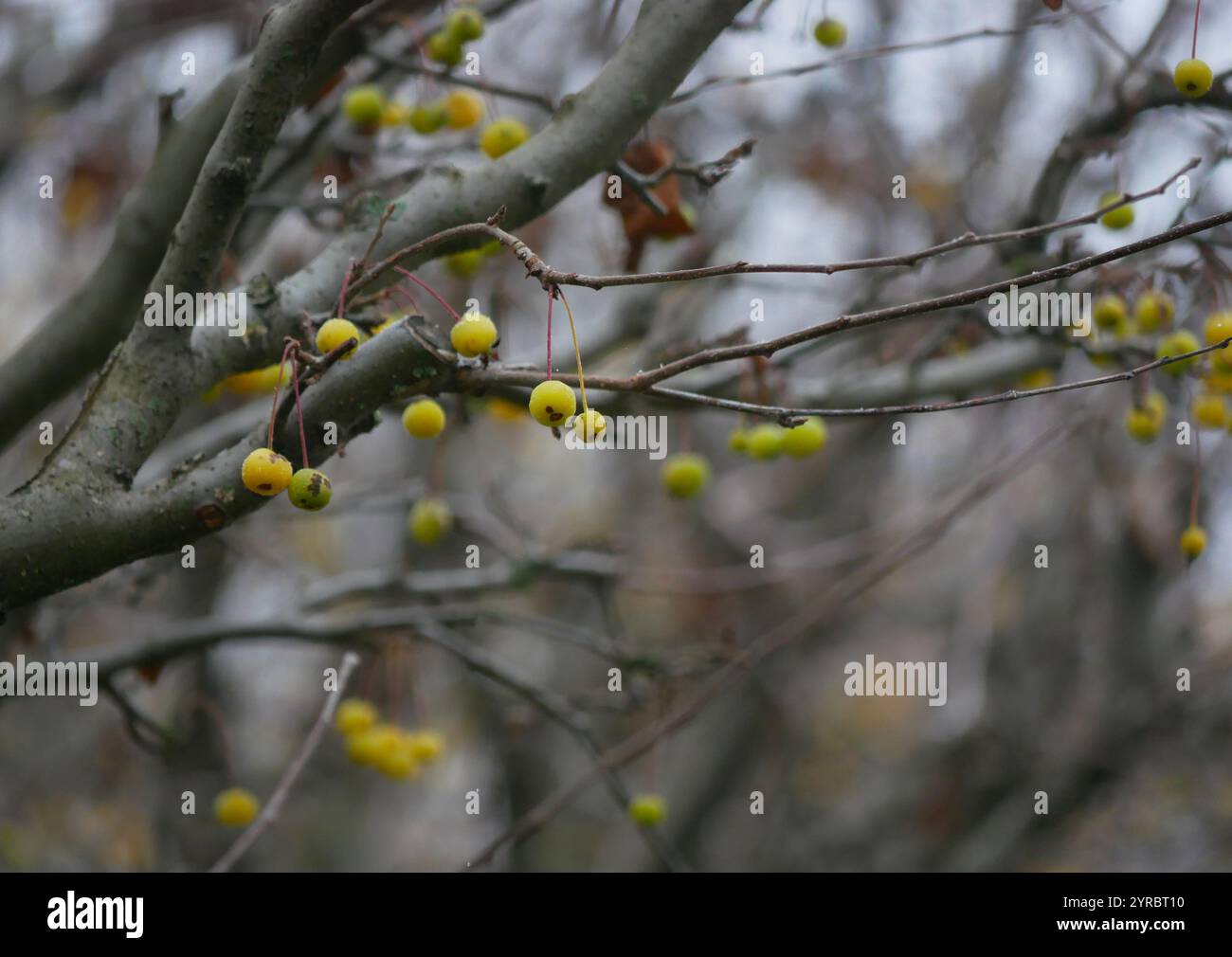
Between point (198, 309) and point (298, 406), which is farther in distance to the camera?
point (198, 309)

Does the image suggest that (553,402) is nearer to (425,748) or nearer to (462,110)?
(462,110)

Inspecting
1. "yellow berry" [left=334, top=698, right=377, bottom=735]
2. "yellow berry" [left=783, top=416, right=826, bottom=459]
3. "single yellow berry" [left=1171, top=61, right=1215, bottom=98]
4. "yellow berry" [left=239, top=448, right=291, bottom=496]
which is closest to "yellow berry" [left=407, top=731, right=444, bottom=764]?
"yellow berry" [left=334, top=698, right=377, bottom=735]

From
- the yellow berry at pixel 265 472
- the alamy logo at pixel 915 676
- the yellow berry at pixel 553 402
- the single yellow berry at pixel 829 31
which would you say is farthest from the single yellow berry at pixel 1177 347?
the alamy logo at pixel 915 676

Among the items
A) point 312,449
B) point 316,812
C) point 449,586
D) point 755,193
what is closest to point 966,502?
point 449,586

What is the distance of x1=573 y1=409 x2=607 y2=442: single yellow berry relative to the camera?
185cm

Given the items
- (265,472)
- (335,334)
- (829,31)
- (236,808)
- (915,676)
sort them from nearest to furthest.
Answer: (265,472) → (335,334) → (829,31) → (236,808) → (915,676)

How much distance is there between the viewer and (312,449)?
2.11m

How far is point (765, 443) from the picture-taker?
3475 millimetres

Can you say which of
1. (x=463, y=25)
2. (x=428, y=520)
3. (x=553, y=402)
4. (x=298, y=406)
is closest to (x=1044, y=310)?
(x=463, y=25)

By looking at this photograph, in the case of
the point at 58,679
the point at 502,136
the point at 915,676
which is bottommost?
the point at 915,676

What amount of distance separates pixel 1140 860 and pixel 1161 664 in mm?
2970

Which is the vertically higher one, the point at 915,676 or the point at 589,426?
the point at 589,426
